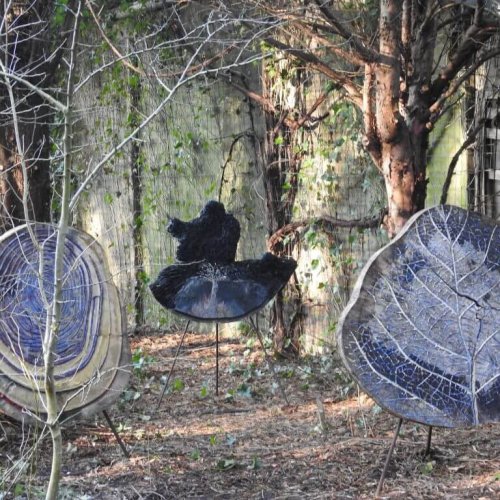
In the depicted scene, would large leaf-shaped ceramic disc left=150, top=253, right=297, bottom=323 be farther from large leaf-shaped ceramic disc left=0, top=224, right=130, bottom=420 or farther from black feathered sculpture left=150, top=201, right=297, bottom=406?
large leaf-shaped ceramic disc left=0, top=224, right=130, bottom=420

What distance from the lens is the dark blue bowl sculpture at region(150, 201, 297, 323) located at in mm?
5605

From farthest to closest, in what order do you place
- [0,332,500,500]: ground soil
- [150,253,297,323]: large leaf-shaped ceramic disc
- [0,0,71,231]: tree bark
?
1. [150,253,297,323]: large leaf-shaped ceramic disc
2. [0,0,71,231]: tree bark
3. [0,332,500,500]: ground soil

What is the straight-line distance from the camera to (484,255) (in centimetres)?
406

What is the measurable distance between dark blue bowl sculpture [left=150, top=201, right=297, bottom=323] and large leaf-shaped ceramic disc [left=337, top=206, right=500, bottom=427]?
1782mm

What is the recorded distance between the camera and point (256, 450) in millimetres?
4656

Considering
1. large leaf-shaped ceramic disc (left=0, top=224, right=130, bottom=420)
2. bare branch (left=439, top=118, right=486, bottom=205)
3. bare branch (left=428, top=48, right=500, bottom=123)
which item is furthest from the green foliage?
bare branch (left=428, top=48, right=500, bottom=123)

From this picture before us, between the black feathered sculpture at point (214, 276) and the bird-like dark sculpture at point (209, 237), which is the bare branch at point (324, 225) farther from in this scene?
the bird-like dark sculpture at point (209, 237)

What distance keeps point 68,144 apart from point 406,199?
246 cm

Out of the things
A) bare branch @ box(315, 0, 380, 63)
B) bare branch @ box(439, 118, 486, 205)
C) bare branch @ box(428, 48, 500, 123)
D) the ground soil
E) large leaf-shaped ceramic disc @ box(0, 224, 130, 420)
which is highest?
bare branch @ box(315, 0, 380, 63)

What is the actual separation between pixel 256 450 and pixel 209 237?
1.71 metres

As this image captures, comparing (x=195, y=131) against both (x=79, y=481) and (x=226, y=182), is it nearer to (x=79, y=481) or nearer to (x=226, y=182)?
(x=226, y=182)

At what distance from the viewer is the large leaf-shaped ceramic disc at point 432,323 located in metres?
3.58

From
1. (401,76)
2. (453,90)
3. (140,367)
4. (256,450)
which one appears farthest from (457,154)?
(140,367)

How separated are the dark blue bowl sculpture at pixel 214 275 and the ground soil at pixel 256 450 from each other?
0.68 m
